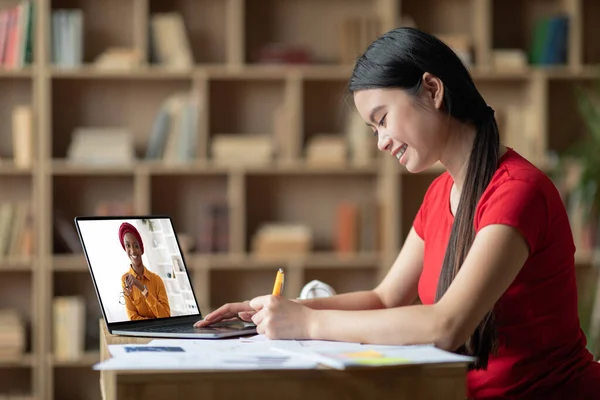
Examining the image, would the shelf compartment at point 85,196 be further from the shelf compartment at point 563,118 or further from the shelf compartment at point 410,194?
the shelf compartment at point 563,118

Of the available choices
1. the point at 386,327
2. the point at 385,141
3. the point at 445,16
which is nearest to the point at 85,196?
the point at 445,16

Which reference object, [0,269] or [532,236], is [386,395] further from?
[0,269]

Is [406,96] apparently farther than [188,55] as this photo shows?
No

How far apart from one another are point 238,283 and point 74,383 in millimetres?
899

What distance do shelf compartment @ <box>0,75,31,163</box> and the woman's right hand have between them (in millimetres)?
2987

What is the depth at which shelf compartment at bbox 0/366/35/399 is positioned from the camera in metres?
4.35

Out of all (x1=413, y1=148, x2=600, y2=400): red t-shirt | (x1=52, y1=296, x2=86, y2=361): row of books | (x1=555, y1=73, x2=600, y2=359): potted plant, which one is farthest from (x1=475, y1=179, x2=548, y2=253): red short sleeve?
(x1=52, y1=296, x2=86, y2=361): row of books

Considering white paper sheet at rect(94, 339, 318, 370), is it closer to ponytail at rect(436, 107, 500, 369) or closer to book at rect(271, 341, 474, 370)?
book at rect(271, 341, 474, 370)

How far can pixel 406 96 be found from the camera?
1561 millimetres

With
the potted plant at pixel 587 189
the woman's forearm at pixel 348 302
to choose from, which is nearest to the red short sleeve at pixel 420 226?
the woman's forearm at pixel 348 302

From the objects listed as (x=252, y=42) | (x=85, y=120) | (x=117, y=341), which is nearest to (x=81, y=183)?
(x=85, y=120)

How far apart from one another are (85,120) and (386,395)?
11.2 ft

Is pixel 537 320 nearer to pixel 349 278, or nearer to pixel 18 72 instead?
pixel 349 278

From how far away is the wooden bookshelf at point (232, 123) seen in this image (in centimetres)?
419
